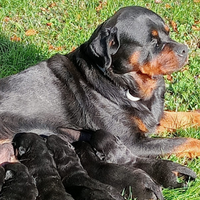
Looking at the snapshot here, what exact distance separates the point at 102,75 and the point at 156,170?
1238mm

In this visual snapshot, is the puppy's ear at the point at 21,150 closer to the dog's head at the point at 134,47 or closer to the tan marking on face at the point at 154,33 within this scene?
the dog's head at the point at 134,47

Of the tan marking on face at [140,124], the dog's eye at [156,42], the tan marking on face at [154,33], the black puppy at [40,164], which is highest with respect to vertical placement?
the tan marking on face at [154,33]

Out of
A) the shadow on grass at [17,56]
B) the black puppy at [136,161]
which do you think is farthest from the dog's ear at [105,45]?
the shadow on grass at [17,56]

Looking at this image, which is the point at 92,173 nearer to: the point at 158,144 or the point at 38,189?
the point at 38,189

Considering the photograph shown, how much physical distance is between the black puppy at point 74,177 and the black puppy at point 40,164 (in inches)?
3.8

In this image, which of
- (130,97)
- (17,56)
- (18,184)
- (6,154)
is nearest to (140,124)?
(130,97)

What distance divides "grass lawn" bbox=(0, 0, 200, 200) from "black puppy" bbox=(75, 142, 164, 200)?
1.82 meters

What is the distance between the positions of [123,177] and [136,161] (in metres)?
0.43

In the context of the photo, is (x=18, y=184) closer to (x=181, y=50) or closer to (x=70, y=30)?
(x=181, y=50)

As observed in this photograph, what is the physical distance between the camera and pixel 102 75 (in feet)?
15.6

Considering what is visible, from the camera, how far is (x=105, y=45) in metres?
4.49

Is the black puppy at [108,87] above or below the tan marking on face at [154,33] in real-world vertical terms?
below

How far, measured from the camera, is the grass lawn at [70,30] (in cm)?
605

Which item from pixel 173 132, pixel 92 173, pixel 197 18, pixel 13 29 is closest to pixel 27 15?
pixel 13 29
